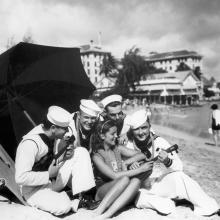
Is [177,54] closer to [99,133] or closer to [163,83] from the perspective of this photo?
[163,83]

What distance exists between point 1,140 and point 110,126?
171 centimetres

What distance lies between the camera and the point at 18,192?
4.52 meters

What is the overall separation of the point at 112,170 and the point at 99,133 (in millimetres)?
529

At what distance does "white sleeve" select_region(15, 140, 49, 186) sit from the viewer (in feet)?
13.4

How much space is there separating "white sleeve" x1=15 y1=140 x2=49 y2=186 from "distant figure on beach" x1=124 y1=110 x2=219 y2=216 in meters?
1.38

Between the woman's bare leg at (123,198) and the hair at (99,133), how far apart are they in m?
0.68

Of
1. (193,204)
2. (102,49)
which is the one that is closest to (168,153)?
(193,204)

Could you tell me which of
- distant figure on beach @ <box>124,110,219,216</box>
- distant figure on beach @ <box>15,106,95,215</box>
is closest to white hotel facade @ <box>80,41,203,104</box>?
distant figure on beach @ <box>124,110,219,216</box>

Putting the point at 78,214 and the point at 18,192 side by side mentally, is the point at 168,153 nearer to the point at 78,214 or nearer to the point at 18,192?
the point at 78,214

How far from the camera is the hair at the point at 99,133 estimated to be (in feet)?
15.2

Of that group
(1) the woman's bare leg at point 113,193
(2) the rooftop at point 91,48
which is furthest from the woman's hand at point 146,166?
(2) the rooftop at point 91,48

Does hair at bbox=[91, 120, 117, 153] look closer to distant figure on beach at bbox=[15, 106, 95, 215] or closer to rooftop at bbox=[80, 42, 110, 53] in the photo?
distant figure on beach at bbox=[15, 106, 95, 215]

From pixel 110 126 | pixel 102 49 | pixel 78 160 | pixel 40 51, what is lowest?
pixel 78 160

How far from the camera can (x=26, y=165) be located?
13.4 feet
